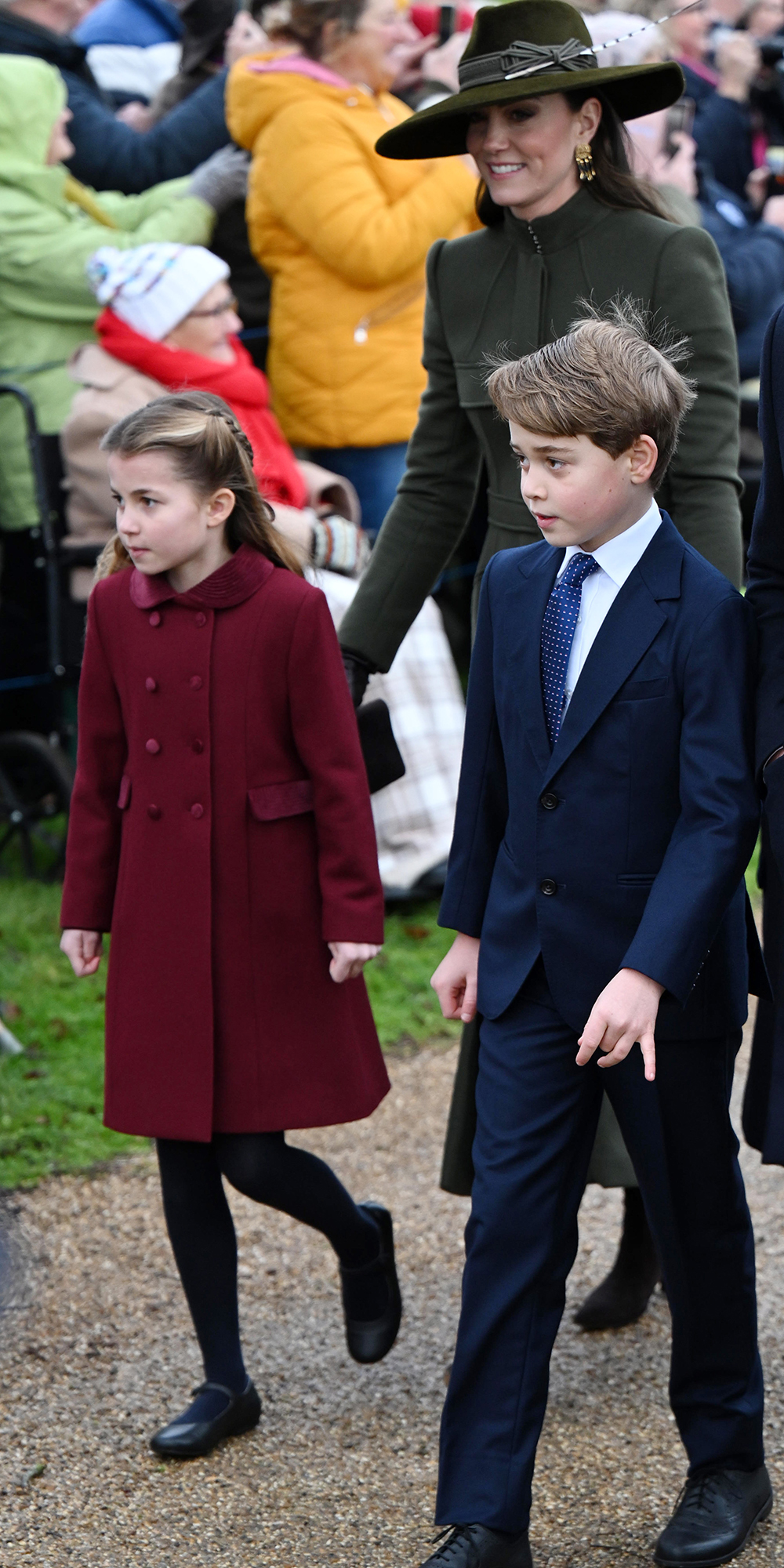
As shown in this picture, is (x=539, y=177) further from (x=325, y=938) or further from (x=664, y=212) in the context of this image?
(x=325, y=938)

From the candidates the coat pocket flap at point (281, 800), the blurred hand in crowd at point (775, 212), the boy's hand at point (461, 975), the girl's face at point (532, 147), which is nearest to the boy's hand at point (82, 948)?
the coat pocket flap at point (281, 800)

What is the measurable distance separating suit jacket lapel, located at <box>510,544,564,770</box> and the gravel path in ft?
3.94

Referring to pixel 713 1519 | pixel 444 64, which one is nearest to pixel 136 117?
pixel 444 64

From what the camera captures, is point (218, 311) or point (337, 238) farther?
point (337, 238)

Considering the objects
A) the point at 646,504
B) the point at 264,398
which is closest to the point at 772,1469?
the point at 646,504

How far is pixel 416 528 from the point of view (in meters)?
3.31

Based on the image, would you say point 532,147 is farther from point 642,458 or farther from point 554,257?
point 642,458

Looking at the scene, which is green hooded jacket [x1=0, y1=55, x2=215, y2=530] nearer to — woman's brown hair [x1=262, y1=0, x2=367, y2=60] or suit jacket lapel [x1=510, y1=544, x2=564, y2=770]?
woman's brown hair [x1=262, y1=0, x2=367, y2=60]

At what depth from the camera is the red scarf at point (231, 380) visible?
211 inches

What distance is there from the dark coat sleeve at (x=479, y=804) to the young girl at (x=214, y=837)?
11.0 inches

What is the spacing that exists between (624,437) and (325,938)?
95 cm

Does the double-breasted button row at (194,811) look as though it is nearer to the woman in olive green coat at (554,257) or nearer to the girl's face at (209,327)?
the woman in olive green coat at (554,257)

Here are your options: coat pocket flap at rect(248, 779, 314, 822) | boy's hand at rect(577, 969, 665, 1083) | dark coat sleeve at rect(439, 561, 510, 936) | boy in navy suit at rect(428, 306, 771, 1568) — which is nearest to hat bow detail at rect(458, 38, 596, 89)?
boy in navy suit at rect(428, 306, 771, 1568)

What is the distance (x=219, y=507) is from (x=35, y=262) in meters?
3.02
